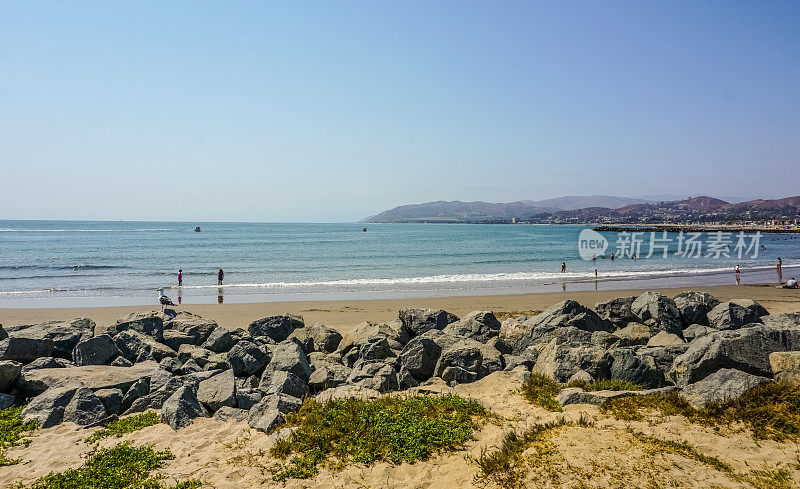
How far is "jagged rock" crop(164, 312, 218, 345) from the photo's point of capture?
40.7 ft

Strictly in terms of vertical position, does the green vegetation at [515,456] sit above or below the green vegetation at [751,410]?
below

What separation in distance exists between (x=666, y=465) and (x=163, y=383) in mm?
8061

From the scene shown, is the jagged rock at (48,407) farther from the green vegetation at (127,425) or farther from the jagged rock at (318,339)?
the jagged rock at (318,339)

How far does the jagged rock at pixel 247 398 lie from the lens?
25.8ft

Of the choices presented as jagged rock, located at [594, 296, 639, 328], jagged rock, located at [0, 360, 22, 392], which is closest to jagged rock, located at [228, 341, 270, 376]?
jagged rock, located at [0, 360, 22, 392]

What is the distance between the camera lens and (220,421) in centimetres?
726

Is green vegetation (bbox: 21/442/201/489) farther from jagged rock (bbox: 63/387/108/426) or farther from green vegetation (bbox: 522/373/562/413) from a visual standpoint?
green vegetation (bbox: 522/373/562/413)

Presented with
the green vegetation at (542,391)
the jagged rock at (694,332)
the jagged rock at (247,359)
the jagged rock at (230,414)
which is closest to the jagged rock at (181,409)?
the jagged rock at (230,414)

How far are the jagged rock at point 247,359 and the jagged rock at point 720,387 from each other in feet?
26.6

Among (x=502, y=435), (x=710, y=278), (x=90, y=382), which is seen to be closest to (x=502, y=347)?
(x=502, y=435)

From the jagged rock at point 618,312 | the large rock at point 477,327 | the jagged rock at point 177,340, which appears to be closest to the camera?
the jagged rock at point 177,340

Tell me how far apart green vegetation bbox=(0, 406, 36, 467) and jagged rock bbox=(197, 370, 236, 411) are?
2405mm

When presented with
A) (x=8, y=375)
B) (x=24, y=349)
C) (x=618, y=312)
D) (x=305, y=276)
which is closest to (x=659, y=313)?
(x=618, y=312)

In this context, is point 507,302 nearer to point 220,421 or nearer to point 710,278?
point 220,421
